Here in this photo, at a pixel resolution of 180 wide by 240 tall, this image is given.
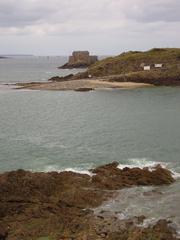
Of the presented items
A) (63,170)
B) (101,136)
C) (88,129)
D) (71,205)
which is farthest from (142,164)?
(88,129)

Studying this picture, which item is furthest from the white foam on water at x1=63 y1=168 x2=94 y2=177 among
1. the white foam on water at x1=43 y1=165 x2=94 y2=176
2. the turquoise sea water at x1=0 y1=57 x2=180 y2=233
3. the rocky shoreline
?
the turquoise sea water at x1=0 y1=57 x2=180 y2=233

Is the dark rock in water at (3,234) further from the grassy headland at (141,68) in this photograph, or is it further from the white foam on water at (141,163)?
the grassy headland at (141,68)

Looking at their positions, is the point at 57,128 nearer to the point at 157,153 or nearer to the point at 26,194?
the point at 157,153

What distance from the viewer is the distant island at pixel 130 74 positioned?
104 metres

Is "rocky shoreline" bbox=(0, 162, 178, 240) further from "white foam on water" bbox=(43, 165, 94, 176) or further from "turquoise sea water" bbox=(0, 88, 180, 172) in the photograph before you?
"turquoise sea water" bbox=(0, 88, 180, 172)

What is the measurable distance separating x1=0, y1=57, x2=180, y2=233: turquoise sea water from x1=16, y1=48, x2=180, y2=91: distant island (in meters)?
14.3

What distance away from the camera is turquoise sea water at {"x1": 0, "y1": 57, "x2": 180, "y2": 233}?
32.5 metres

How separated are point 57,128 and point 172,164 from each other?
70.8 feet

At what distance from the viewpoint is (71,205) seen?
2986 centimetres

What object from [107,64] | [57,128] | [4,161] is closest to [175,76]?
[107,64]

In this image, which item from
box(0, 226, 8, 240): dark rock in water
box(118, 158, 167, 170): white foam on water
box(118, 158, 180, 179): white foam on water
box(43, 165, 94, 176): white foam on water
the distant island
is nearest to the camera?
box(0, 226, 8, 240): dark rock in water

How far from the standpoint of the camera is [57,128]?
58.8 meters

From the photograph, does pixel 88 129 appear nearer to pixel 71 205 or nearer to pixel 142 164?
pixel 142 164

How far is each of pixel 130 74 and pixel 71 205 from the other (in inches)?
3215
